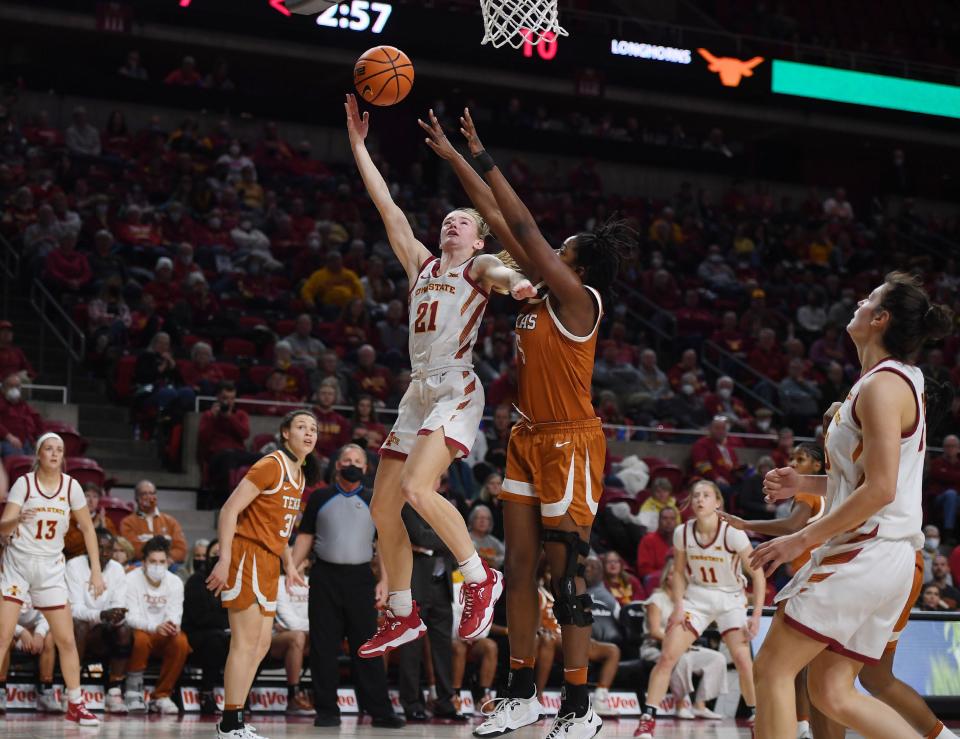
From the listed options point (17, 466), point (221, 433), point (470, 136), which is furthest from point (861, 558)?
point (221, 433)

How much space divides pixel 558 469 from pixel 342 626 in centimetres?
430

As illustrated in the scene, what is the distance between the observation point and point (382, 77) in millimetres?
6352

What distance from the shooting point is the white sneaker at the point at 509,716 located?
227 inches

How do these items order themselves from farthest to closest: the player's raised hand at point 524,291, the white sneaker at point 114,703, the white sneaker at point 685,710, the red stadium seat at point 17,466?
the white sneaker at point 685,710 → the red stadium seat at point 17,466 → the white sneaker at point 114,703 → the player's raised hand at point 524,291

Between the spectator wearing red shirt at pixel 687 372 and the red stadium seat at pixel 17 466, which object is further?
the spectator wearing red shirt at pixel 687 372

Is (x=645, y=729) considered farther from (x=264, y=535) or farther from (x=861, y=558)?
(x=861, y=558)

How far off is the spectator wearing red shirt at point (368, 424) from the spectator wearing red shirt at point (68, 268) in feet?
14.1

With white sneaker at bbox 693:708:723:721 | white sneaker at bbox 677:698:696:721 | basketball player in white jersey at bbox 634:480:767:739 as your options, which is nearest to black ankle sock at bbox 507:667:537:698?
basketball player in white jersey at bbox 634:480:767:739

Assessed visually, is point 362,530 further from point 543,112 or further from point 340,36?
point 543,112

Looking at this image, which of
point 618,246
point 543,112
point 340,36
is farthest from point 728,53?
point 618,246

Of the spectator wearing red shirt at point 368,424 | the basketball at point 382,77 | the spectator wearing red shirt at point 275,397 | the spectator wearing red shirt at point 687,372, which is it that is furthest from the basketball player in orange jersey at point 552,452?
the spectator wearing red shirt at point 687,372

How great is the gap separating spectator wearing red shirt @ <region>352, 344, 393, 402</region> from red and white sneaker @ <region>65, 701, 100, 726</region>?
19.7 feet

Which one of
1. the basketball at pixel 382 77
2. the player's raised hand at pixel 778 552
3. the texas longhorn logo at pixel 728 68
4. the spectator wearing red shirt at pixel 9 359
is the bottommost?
the player's raised hand at pixel 778 552

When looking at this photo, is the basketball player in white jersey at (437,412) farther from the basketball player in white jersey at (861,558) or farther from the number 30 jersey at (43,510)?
the number 30 jersey at (43,510)
